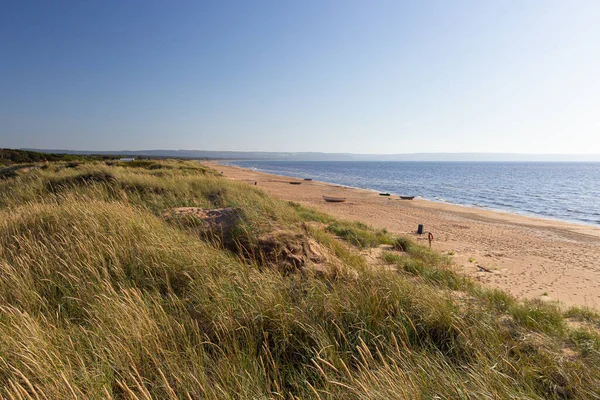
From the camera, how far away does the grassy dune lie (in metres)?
2.09

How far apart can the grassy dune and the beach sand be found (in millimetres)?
4276

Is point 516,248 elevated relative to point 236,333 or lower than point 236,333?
lower

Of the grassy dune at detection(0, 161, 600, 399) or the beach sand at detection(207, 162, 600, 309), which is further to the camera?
the beach sand at detection(207, 162, 600, 309)

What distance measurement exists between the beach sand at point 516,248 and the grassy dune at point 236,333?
4.28 meters

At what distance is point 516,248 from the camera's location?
14273 millimetres

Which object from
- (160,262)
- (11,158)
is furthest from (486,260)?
(11,158)

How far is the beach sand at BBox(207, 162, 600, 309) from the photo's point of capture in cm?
905

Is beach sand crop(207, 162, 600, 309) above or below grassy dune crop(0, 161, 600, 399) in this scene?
below

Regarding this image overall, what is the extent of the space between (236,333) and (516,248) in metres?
15.6

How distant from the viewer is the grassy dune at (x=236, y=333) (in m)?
2.09

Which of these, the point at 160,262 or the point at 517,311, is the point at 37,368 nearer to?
the point at 160,262

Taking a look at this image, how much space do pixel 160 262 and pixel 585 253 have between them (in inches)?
702

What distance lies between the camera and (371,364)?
2502 millimetres

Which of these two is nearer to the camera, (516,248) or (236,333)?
(236,333)
